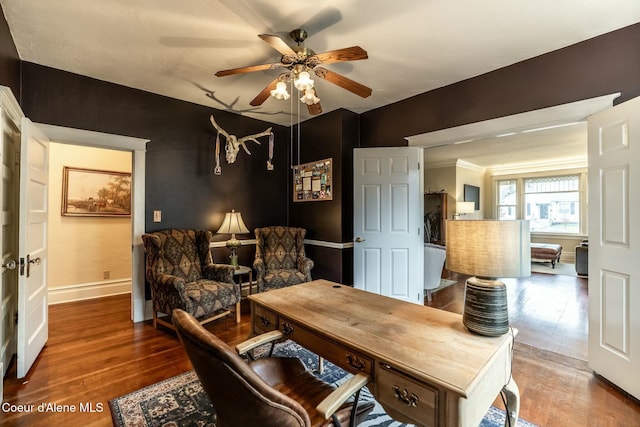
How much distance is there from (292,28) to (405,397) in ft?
7.60

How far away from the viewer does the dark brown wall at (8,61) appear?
1992 millimetres

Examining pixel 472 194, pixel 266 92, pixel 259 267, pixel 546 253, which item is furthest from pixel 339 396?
pixel 472 194

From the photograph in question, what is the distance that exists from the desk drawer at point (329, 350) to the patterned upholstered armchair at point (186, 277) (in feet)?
5.03

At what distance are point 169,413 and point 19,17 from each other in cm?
280

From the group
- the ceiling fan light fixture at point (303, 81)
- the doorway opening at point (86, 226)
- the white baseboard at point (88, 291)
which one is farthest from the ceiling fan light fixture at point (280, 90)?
the white baseboard at point (88, 291)

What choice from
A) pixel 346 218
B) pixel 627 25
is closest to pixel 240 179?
pixel 346 218

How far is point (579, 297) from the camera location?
4.07 metres

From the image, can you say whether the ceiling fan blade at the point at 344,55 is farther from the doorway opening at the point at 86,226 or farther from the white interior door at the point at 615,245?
the doorway opening at the point at 86,226

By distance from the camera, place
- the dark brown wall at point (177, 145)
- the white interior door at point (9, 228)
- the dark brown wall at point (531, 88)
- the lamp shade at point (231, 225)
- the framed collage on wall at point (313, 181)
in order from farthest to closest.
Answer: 1. the framed collage on wall at point (313, 181)
2. the lamp shade at point (231, 225)
3. the dark brown wall at point (177, 145)
4. the dark brown wall at point (531, 88)
5. the white interior door at point (9, 228)

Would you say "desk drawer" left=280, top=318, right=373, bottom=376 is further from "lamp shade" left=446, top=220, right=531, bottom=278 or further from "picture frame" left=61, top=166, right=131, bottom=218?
"picture frame" left=61, top=166, right=131, bottom=218

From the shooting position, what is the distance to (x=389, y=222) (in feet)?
11.3

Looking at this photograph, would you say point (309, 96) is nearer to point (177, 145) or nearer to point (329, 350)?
point (329, 350)

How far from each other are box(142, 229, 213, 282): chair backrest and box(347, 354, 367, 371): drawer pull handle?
2.44 metres

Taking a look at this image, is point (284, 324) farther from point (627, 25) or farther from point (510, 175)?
point (510, 175)
